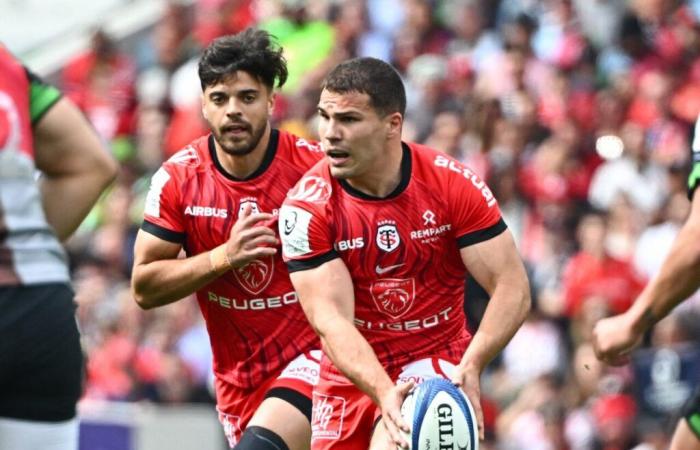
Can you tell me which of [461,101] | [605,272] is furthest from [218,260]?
[461,101]

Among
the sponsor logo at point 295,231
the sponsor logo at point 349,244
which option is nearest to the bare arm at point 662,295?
the sponsor logo at point 349,244

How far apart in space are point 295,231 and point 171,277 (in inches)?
27.8

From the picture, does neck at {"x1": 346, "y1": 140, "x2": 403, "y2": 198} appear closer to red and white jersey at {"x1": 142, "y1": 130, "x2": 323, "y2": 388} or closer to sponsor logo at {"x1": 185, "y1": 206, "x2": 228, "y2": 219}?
red and white jersey at {"x1": 142, "y1": 130, "x2": 323, "y2": 388}

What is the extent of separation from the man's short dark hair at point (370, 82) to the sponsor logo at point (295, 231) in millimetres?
531

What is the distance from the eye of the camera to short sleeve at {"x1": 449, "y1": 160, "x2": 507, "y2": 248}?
22.1 feet

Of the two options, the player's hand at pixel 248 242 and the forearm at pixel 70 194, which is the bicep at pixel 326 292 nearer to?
the player's hand at pixel 248 242

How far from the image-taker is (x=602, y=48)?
1363 cm

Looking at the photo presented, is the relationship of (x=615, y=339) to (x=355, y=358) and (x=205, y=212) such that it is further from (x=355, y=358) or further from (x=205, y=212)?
(x=205, y=212)

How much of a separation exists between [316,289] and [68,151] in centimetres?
196

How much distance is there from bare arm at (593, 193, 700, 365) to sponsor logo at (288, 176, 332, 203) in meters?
1.50

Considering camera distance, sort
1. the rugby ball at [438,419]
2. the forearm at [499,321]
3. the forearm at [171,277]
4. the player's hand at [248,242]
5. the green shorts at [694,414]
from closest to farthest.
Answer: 1. the green shorts at [694,414]
2. the rugby ball at [438,419]
3. the forearm at [499,321]
4. the player's hand at [248,242]
5. the forearm at [171,277]

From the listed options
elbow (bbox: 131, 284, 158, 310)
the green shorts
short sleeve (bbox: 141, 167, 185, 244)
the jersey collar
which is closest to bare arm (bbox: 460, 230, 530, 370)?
the green shorts

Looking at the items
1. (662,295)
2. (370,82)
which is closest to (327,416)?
(370,82)

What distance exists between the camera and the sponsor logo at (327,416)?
6.91 metres
